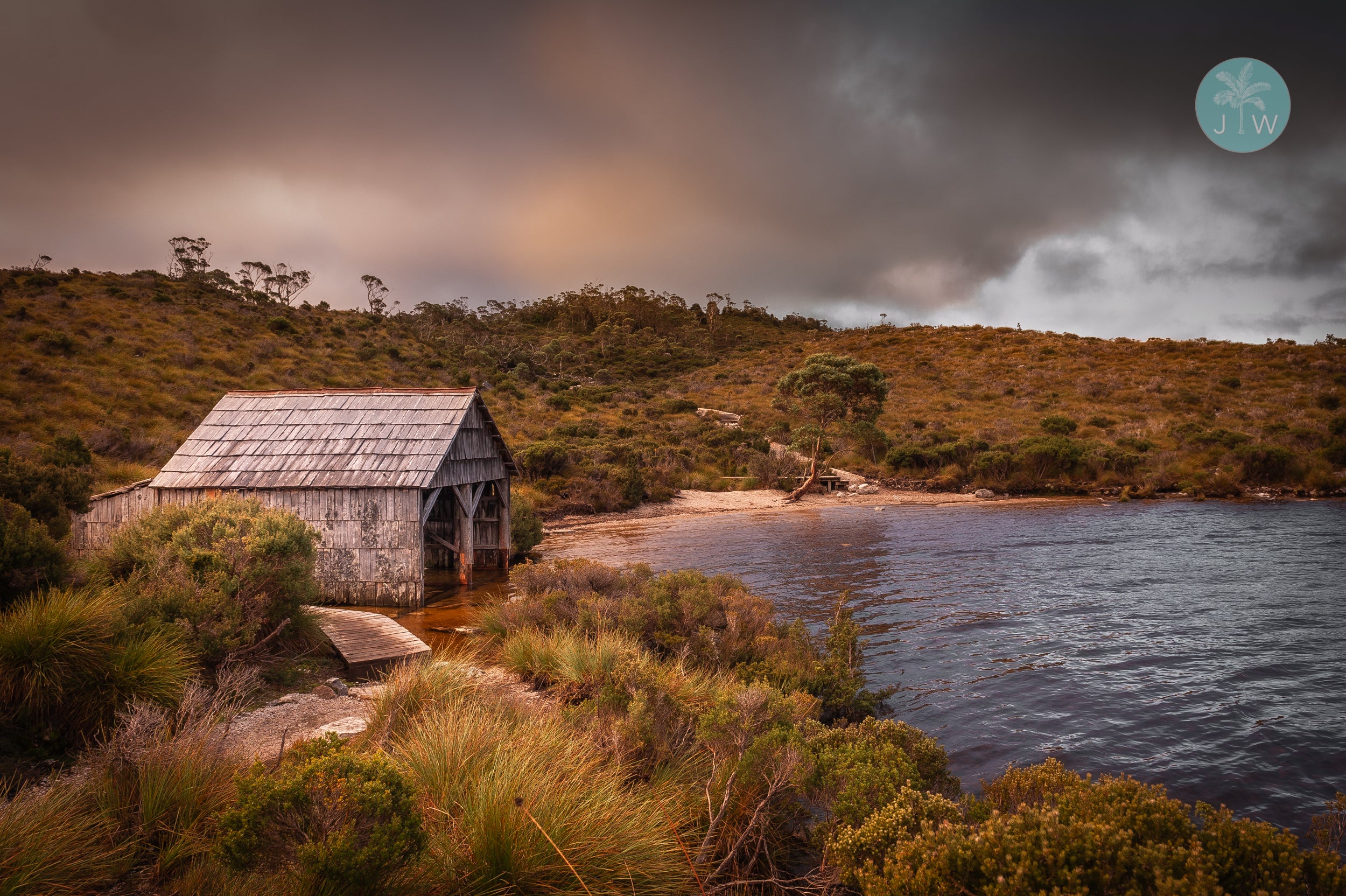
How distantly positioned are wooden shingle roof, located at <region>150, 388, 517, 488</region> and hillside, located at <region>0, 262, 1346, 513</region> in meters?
8.61

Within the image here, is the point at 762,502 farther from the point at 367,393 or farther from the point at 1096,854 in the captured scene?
the point at 1096,854

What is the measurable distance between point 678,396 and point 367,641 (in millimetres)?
51159

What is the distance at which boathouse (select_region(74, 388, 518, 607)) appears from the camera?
1392 cm

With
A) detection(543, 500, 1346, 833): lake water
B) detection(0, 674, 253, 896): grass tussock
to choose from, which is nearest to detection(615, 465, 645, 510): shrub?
detection(543, 500, 1346, 833): lake water

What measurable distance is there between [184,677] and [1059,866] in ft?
25.1

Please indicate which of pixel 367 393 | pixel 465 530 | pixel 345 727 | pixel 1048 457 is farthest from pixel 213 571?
pixel 1048 457

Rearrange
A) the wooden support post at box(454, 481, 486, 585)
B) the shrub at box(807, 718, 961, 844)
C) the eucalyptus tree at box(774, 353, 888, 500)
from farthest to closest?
Result: the eucalyptus tree at box(774, 353, 888, 500), the wooden support post at box(454, 481, 486, 585), the shrub at box(807, 718, 961, 844)

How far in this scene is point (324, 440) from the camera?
1504 cm

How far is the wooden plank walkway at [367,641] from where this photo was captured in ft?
29.7

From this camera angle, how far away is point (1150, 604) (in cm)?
1324

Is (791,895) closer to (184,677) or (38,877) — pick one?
(38,877)

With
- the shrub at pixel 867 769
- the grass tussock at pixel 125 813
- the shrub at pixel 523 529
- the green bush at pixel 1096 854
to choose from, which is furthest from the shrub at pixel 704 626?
the shrub at pixel 523 529

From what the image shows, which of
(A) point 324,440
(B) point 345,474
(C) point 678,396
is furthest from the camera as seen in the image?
(C) point 678,396

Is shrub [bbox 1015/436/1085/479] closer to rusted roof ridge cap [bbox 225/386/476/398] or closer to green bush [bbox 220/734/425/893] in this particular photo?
rusted roof ridge cap [bbox 225/386/476/398]
